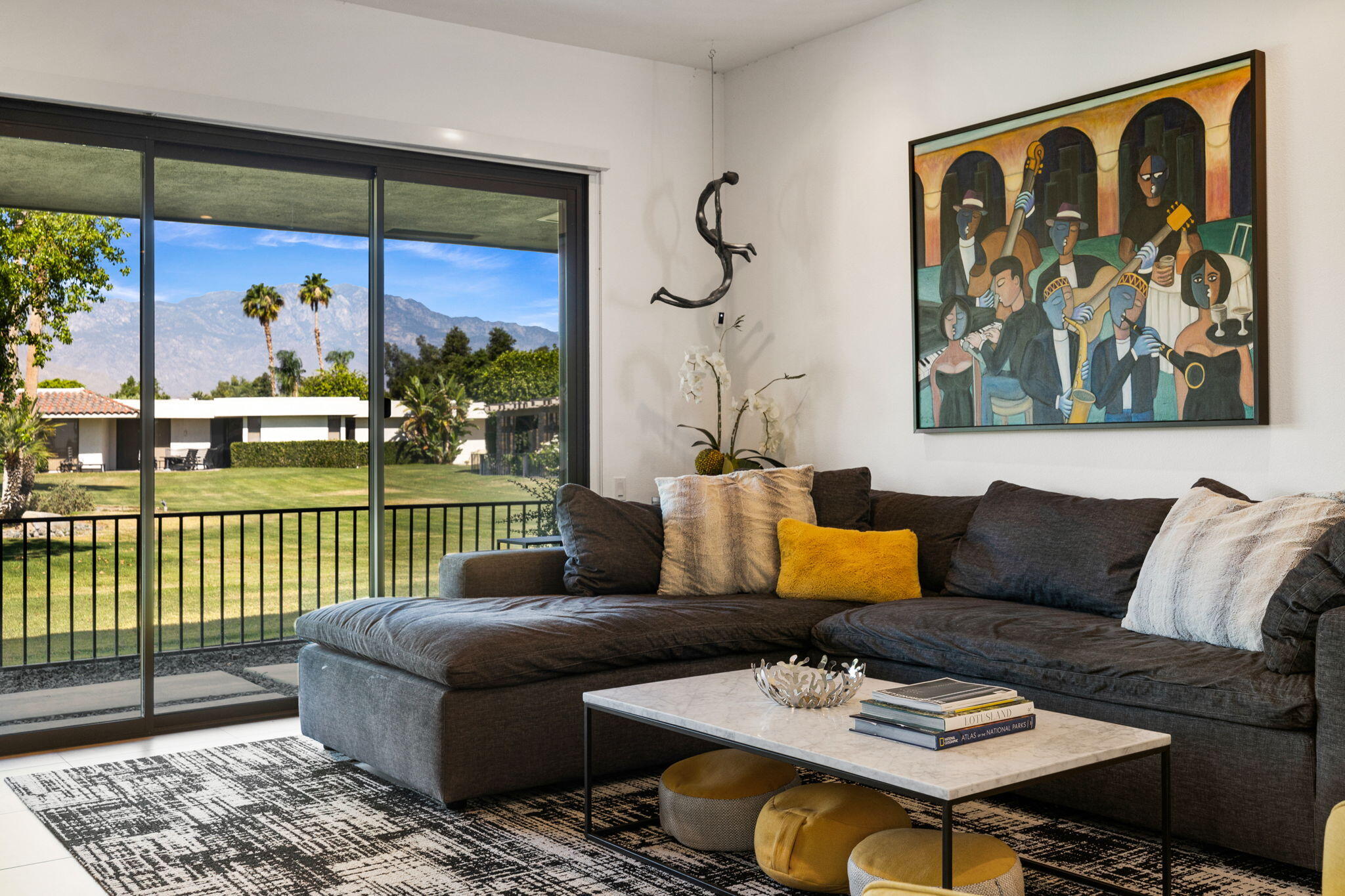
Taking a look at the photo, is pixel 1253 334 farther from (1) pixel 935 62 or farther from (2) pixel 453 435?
(2) pixel 453 435

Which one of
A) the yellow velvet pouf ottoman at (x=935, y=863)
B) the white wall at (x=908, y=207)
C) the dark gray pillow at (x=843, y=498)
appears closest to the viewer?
the yellow velvet pouf ottoman at (x=935, y=863)

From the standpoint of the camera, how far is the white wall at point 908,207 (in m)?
3.40

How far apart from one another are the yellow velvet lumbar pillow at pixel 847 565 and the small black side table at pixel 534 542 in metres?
0.98

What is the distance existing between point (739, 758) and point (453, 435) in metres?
2.44

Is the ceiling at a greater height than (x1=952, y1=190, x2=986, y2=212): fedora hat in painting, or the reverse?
the ceiling

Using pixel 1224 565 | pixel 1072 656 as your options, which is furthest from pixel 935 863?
pixel 1224 565

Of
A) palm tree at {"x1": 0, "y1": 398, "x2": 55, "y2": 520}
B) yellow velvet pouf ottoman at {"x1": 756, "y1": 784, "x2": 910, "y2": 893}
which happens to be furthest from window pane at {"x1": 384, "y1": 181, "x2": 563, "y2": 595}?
yellow velvet pouf ottoman at {"x1": 756, "y1": 784, "x2": 910, "y2": 893}

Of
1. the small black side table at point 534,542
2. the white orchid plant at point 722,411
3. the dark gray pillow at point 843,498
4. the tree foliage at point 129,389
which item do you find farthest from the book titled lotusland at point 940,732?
the tree foliage at point 129,389

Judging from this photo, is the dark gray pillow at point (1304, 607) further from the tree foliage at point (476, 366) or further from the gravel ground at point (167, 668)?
the gravel ground at point (167, 668)

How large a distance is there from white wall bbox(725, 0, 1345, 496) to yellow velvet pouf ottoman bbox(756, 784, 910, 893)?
1.82 metres

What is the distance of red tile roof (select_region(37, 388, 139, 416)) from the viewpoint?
3.99 m

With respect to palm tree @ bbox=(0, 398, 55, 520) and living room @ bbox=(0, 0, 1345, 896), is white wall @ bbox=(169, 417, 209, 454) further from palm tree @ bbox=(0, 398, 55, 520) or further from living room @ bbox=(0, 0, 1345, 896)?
palm tree @ bbox=(0, 398, 55, 520)

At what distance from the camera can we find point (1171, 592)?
10.0 feet

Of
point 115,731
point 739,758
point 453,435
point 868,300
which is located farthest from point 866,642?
point 115,731
